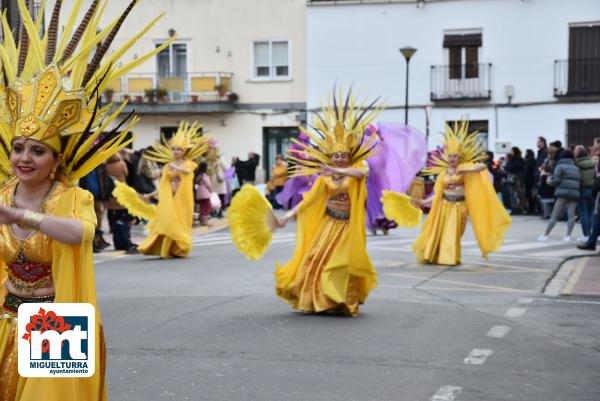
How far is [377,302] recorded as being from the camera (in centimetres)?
1110

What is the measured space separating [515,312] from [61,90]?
6826mm

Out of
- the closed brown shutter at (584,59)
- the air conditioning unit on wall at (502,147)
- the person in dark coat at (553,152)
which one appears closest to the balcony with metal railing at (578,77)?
the closed brown shutter at (584,59)

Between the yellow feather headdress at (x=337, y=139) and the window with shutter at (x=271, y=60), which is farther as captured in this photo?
the window with shutter at (x=271, y=60)

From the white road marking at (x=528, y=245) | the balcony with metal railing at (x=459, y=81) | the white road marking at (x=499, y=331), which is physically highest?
the balcony with metal railing at (x=459, y=81)

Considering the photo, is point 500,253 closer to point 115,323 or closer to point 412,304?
point 412,304

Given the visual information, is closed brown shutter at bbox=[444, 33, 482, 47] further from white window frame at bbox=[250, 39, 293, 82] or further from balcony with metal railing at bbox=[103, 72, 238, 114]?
balcony with metal railing at bbox=[103, 72, 238, 114]

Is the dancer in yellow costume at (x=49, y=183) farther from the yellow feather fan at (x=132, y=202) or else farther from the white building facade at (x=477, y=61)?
the white building facade at (x=477, y=61)

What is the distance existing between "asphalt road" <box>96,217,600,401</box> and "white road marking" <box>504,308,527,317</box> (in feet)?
0.07

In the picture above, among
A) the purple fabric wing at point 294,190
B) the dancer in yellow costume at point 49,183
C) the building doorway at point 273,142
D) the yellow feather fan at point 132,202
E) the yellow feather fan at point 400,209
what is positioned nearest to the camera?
the dancer in yellow costume at point 49,183

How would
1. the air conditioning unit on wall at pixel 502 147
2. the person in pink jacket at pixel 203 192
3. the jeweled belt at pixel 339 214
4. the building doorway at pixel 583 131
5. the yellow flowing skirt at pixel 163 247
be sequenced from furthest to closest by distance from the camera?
the building doorway at pixel 583 131
the air conditioning unit on wall at pixel 502 147
the person in pink jacket at pixel 203 192
the yellow flowing skirt at pixel 163 247
the jeweled belt at pixel 339 214

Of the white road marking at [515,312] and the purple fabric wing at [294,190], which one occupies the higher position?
the purple fabric wing at [294,190]

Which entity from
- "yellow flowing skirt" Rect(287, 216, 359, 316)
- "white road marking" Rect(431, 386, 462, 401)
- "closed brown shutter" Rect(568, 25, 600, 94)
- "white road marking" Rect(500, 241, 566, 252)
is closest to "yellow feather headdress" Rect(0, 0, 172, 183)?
"white road marking" Rect(431, 386, 462, 401)

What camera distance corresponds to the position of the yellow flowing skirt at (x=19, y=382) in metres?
4.44

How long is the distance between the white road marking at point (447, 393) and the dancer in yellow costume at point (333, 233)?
2984mm
